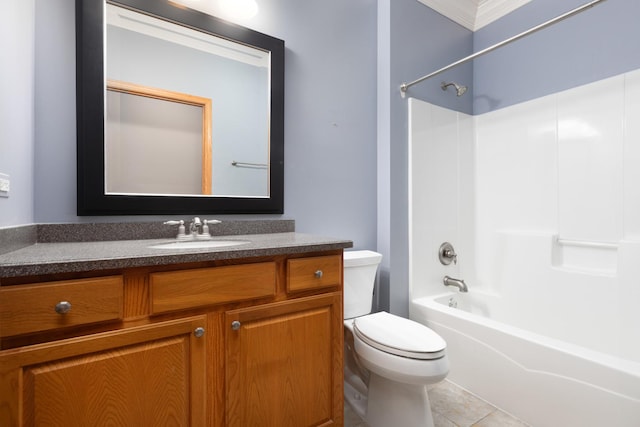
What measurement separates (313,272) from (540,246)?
171 centimetres

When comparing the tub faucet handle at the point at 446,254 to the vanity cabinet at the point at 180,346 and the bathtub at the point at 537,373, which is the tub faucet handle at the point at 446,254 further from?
the vanity cabinet at the point at 180,346

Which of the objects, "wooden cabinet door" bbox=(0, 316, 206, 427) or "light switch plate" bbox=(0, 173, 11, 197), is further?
"light switch plate" bbox=(0, 173, 11, 197)

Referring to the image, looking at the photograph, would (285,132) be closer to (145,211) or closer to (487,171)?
(145,211)

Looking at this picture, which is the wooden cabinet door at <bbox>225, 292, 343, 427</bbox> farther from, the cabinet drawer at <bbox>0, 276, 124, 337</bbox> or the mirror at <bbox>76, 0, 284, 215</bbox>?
the mirror at <bbox>76, 0, 284, 215</bbox>

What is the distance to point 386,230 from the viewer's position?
1.95m

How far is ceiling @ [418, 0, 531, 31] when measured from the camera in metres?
2.20

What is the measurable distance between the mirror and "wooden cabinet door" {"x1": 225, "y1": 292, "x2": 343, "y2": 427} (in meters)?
0.65

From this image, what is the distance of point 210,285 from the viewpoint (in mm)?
940

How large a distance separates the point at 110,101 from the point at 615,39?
8.87 ft

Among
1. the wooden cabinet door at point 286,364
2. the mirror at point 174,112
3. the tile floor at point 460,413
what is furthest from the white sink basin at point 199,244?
the tile floor at point 460,413

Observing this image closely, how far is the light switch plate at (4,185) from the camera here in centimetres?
89

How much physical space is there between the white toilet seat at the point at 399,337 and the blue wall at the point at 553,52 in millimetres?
1870

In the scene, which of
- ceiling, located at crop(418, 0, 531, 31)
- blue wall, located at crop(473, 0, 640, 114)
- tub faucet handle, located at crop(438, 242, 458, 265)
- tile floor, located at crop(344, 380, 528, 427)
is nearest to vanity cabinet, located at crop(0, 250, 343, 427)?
tile floor, located at crop(344, 380, 528, 427)

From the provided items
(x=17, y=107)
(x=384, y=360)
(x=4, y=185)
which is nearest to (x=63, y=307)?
(x=4, y=185)
